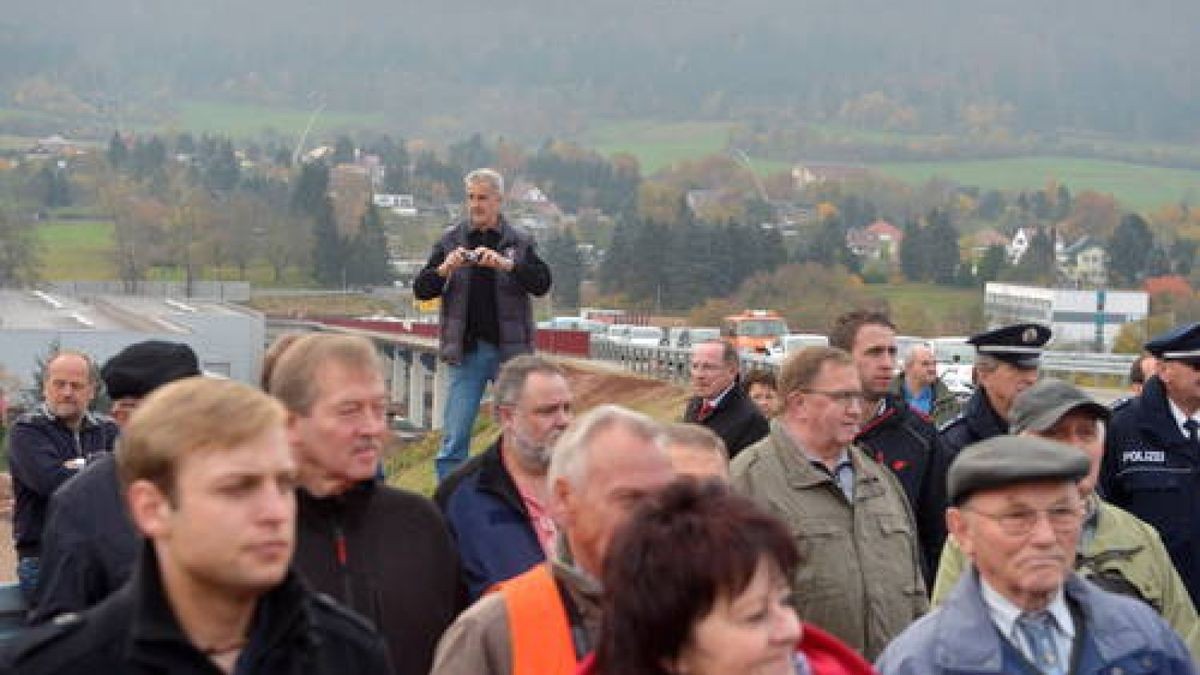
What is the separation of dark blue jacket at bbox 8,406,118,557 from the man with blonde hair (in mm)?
4340

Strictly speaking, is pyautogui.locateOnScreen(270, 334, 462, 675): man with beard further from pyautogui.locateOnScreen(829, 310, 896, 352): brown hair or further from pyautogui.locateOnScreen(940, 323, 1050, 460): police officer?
pyautogui.locateOnScreen(829, 310, 896, 352): brown hair

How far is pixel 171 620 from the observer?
374 cm

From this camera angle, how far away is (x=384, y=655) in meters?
4.02

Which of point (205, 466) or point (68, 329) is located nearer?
point (205, 466)

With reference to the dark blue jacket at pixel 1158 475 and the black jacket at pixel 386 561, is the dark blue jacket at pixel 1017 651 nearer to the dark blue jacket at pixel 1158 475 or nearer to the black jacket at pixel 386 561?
the black jacket at pixel 386 561

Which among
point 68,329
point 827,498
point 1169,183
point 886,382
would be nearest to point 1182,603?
point 827,498

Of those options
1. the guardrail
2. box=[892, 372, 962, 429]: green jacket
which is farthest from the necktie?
the guardrail

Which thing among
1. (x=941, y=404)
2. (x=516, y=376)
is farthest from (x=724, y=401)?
(x=941, y=404)

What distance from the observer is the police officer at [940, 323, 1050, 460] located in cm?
827

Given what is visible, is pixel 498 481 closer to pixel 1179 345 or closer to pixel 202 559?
pixel 202 559

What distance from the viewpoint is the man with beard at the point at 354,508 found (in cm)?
511

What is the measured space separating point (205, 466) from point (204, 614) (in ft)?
0.89

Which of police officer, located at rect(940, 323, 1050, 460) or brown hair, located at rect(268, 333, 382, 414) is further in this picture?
police officer, located at rect(940, 323, 1050, 460)

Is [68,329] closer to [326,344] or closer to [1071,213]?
[326,344]
